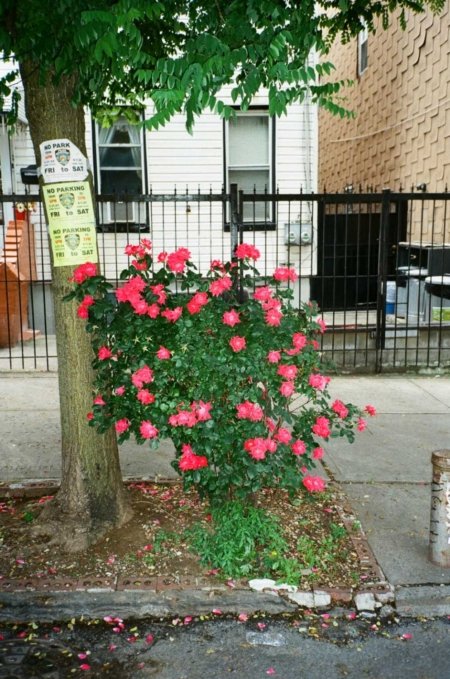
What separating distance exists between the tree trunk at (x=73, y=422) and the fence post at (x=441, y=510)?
1.97 meters

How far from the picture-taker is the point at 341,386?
8016 millimetres

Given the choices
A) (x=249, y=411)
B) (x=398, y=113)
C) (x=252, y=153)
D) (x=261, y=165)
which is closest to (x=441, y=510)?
(x=249, y=411)

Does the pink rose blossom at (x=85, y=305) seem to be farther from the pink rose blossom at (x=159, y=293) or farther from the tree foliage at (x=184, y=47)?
A: the tree foliage at (x=184, y=47)

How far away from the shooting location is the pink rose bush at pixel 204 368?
140 inches

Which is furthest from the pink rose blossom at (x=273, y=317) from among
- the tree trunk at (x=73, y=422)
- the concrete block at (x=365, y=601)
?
the concrete block at (x=365, y=601)

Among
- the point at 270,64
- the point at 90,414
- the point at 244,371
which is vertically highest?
the point at 270,64

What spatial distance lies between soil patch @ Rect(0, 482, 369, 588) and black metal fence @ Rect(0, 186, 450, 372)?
3025 millimetres

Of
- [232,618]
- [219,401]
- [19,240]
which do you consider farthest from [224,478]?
[19,240]

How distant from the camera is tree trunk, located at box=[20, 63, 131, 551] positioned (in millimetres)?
3828

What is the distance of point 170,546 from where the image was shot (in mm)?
3973

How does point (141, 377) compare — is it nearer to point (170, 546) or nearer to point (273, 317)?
point (273, 317)

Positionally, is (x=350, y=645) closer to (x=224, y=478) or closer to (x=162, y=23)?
(x=224, y=478)

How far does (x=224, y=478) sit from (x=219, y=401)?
44 centimetres

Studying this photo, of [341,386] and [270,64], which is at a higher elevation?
[270,64]
